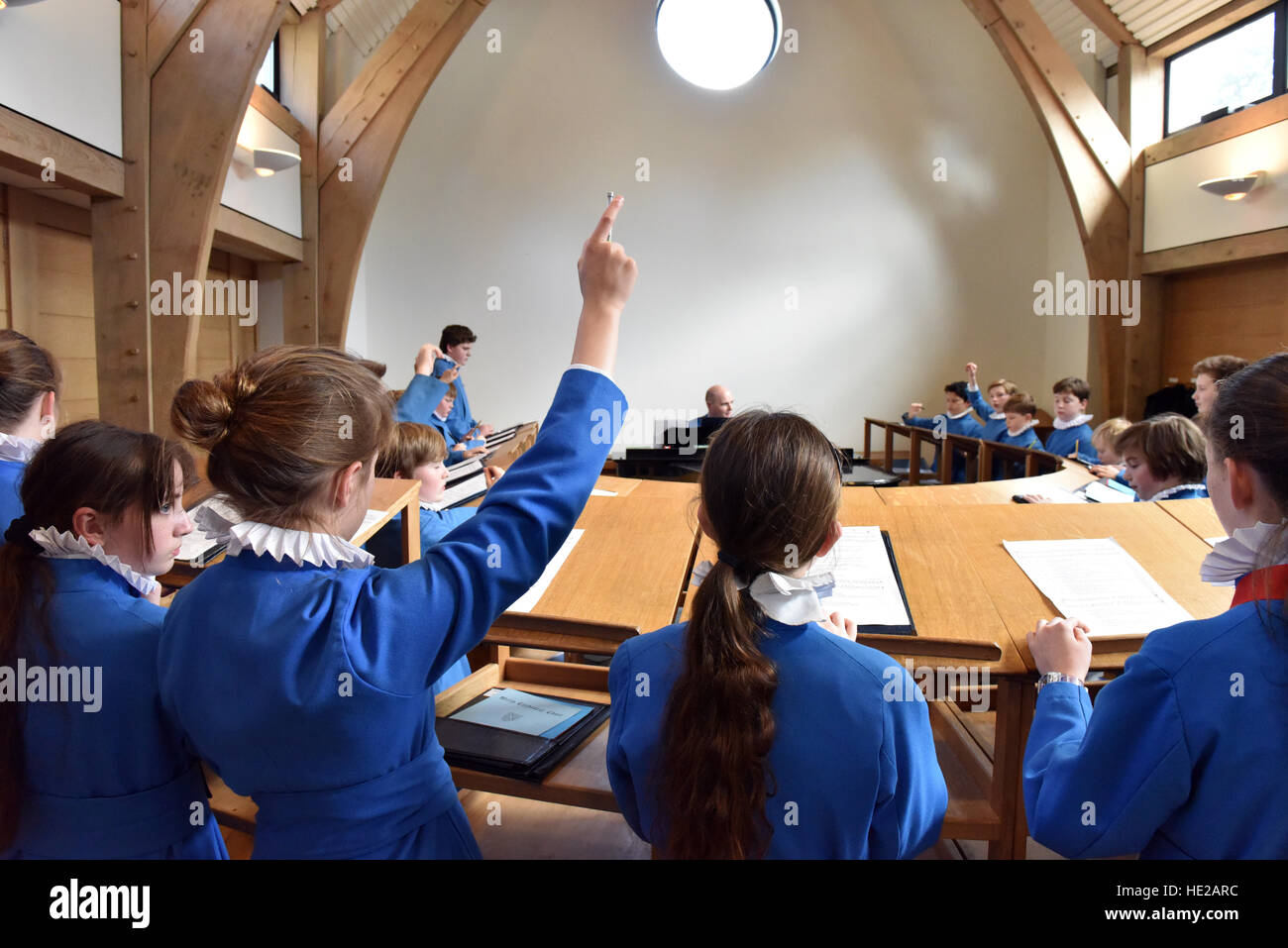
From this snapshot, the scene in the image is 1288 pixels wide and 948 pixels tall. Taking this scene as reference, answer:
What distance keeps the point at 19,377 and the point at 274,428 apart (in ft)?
4.10

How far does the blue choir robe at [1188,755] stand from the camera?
0.94 m

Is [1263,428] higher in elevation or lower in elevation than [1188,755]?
A: higher

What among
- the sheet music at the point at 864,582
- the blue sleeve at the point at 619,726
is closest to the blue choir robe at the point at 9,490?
the blue sleeve at the point at 619,726

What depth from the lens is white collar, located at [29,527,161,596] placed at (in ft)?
4.01

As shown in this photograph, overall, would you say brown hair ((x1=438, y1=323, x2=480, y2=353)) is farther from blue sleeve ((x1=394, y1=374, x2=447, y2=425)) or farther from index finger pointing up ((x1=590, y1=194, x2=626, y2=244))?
index finger pointing up ((x1=590, y1=194, x2=626, y2=244))

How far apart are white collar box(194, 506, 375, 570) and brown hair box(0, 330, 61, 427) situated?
1.14m

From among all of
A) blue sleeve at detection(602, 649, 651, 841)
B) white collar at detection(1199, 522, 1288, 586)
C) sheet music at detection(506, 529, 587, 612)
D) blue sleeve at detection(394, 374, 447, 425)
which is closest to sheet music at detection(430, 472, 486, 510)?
sheet music at detection(506, 529, 587, 612)

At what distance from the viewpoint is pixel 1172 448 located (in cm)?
240

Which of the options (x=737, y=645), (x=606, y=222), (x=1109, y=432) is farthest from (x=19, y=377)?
(x=1109, y=432)

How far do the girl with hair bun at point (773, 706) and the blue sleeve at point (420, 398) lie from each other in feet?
12.4

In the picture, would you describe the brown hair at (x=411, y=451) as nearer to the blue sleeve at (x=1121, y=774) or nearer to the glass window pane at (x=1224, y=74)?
the blue sleeve at (x=1121, y=774)

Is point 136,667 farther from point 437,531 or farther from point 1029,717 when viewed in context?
point 1029,717

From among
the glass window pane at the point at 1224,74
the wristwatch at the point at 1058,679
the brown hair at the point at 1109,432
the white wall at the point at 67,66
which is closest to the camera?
the wristwatch at the point at 1058,679

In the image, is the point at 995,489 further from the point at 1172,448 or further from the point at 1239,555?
the point at 1239,555
